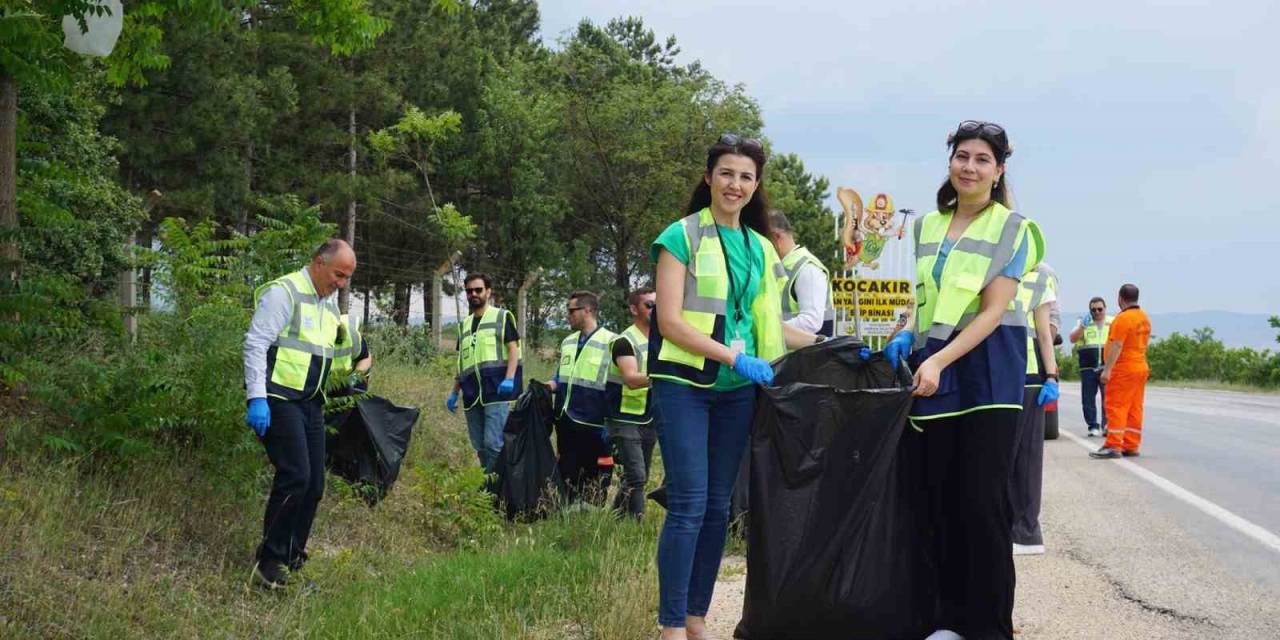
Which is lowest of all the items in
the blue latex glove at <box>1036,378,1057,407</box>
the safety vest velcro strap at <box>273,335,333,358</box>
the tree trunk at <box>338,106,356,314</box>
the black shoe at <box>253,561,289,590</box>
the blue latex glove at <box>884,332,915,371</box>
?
the black shoe at <box>253,561,289,590</box>

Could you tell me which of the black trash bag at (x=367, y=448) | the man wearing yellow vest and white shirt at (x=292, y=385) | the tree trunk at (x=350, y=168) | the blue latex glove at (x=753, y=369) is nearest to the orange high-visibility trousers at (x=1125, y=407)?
the black trash bag at (x=367, y=448)

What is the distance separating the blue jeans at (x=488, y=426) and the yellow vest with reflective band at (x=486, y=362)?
58 mm

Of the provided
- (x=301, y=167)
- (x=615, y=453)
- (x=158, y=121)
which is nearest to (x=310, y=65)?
(x=301, y=167)

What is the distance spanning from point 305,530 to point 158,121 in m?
14.1

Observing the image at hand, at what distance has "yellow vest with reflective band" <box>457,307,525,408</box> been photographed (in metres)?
10.7

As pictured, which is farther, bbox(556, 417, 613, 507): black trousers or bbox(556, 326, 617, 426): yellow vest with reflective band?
bbox(556, 417, 613, 507): black trousers

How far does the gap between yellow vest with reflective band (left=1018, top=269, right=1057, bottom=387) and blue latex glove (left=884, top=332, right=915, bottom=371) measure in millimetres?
471

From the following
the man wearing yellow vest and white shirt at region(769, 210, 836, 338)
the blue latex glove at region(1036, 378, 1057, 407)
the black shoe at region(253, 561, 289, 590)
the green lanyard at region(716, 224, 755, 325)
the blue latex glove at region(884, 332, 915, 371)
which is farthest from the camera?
the black shoe at region(253, 561, 289, 590)

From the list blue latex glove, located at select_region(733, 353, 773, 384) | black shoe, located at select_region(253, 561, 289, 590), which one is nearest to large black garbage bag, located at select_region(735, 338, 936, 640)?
blue latex glove, located at select_region(733, 353, 773, 384)

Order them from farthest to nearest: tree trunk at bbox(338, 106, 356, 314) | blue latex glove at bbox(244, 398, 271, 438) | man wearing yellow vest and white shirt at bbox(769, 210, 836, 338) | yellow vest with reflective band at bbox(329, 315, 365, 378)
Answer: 1. tree trunk at bbox(338, 106, 356, 314)
2. yellow vest with reflective band at bbox(329, 315, 365, 378)
3. blue latex glove at bbox(244, 398, 271, 438)
4. man wearing yellow vest and white shirt at bbox(769, 210, 836, 338)

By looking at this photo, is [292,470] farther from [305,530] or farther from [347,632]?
[347,632]

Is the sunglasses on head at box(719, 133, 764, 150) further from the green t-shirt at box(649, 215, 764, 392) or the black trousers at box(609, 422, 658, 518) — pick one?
the black trousers at box(609, 422, 658, 518)

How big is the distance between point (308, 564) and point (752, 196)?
13.3 feet

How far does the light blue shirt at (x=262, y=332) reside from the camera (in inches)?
271
